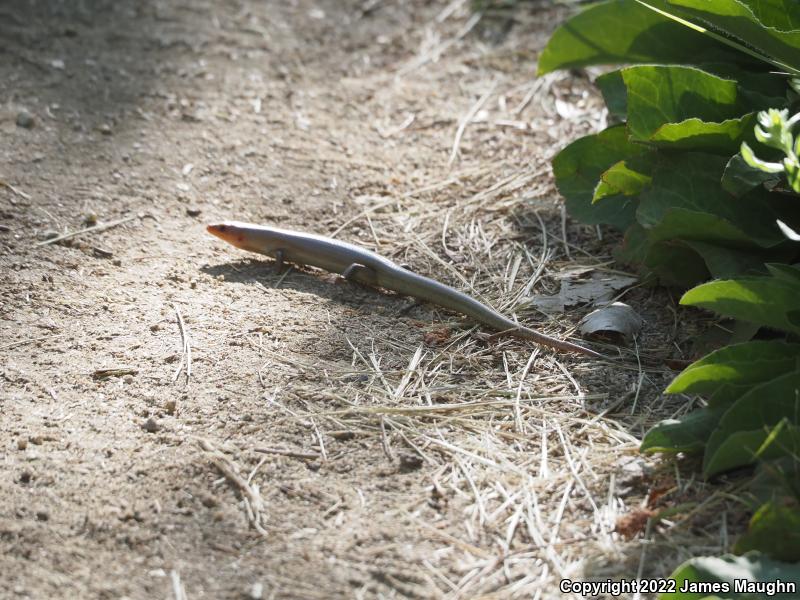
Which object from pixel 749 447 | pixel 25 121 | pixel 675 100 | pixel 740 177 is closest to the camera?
pixel 749 447

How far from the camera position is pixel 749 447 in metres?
2.24

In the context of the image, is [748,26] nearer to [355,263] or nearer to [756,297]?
[756,297]

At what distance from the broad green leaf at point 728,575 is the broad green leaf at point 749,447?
0.97 ft

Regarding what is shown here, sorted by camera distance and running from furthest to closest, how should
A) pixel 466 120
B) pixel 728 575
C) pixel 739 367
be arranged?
pixel 466 120 → pixel 739 367 → pixel 728 575

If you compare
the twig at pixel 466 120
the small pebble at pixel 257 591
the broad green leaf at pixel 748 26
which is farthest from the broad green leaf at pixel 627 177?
the small pebble at pixel 257 591

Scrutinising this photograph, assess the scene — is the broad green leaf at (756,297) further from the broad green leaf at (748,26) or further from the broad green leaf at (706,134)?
the broad green leaf at (748,26)

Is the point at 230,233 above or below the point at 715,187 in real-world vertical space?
below

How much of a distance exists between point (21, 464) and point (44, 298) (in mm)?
919

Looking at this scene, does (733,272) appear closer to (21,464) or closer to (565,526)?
(565,526)

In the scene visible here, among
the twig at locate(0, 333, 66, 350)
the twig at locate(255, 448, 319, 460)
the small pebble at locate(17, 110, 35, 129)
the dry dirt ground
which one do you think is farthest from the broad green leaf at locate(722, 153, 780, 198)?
the small pebble at locate(17, 110, 35, 129)

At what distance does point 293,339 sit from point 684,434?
4.42ft

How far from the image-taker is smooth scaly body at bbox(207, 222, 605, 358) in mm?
3193

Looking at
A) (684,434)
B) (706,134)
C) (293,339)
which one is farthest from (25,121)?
(684,434)

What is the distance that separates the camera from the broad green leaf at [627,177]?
310cm
